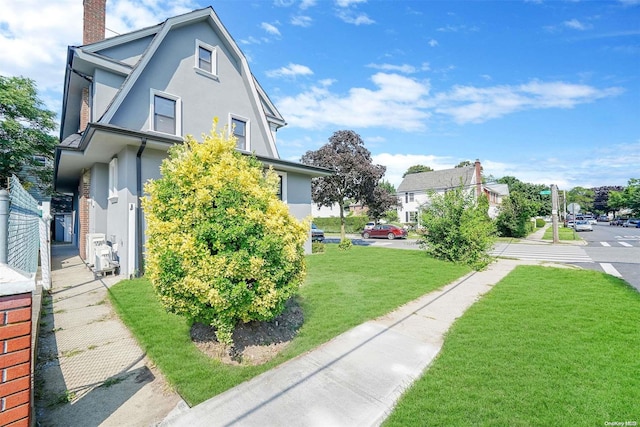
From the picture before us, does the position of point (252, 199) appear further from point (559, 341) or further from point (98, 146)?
point (98, 146)

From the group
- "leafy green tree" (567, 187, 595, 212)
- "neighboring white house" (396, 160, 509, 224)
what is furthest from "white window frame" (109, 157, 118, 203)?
"leafy green tree" (567, 187, 595, 212)

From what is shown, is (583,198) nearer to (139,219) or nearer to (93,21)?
(139,219)

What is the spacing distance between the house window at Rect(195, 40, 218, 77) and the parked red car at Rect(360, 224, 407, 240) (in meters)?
19.6

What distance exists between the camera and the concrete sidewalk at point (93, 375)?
274 cm

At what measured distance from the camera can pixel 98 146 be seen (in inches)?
315

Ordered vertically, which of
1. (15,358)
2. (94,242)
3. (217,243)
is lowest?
(15,358)

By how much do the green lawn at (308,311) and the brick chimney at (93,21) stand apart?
1019cm

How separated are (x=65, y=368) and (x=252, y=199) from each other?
3.09m

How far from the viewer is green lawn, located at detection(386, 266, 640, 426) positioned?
8.98ft

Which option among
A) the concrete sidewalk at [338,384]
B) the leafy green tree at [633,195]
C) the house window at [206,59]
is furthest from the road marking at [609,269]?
the leafy green tree at [633,195]

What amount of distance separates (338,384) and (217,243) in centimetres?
218

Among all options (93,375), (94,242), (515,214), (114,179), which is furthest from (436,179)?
(93,375)

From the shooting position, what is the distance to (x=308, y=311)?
5.42 m

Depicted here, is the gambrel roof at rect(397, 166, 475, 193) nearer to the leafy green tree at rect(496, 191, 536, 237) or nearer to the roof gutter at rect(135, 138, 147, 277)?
the leafy green tree at rect(496, 191, 536, 237)
